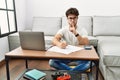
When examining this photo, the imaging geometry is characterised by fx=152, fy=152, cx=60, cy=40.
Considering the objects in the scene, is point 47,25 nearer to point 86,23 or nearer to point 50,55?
point 86,23

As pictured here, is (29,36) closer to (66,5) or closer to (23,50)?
(23,50)

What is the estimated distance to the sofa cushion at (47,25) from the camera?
10.8 ft

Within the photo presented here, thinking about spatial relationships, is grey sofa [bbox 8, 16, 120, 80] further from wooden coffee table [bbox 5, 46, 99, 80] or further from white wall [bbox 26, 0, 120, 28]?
wooden coffee table [bbox 5, 46, 99, 80]

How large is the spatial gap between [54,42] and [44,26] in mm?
1665

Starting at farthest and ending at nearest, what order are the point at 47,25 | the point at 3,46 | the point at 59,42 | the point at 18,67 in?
1. the point at 47,25
2. the point at 3,46
3. the point at 18,67
4. the point at 59,42

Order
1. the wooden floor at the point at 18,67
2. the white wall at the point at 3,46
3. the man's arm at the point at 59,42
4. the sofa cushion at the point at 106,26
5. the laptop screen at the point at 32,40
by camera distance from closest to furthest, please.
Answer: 1. the laptop screen at the point at 32,40
2. the man's arm at the point at 59,42
3. the wooden floor at the point at 18,67
4. the white wall at the point at 3,46
5. the sofa cushion at the point at 106,26

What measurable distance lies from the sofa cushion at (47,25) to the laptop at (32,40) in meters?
1.74

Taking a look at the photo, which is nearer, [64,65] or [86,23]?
[64,65]

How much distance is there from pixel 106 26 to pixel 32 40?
2138 mm

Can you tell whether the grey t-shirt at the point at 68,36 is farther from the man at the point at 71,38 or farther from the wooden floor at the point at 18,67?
the wooden floor at the point at 18,67

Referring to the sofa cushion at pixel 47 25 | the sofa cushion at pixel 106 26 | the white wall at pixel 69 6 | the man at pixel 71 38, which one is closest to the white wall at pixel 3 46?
the sofa cushion at pixel 47 25

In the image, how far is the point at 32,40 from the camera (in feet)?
4.92

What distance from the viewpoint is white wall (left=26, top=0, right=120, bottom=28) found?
3441 mm

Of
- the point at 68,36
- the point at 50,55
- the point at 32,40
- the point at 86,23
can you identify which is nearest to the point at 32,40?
the point at 32,40
